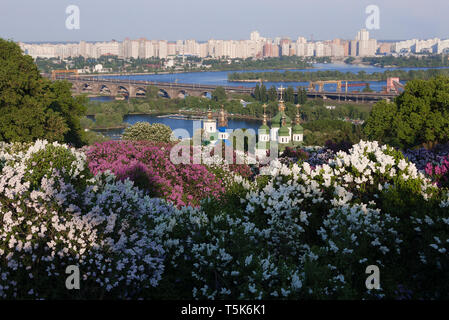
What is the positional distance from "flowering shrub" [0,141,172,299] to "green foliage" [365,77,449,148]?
16817mm

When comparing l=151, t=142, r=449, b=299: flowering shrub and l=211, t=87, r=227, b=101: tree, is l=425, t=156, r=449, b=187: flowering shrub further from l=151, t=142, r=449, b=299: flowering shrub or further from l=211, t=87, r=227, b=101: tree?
l=211, t=87, r=227, b=101: tree

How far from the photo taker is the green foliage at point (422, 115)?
2028 centimetres

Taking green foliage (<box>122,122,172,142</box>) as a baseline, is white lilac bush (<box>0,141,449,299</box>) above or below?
above

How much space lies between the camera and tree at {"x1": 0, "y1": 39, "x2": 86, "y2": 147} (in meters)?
14.9

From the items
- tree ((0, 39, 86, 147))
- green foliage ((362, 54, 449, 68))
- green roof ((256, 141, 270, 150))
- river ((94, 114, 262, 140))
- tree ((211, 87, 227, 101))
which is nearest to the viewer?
tree ((0, 39, 86, 147))

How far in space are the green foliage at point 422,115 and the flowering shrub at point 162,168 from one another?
12.1 metres

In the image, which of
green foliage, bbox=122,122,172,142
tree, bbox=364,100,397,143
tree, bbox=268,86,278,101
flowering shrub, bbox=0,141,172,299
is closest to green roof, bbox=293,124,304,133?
tree, bbox=364,100,397,143

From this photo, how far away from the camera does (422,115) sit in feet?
67.4

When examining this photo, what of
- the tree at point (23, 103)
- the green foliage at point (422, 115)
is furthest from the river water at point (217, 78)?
the tree at point (23, 103)

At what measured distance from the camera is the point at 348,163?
19.8ft

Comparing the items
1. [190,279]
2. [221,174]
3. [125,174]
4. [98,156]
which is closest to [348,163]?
[190,279]

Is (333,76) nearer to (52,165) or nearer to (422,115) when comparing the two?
(422,115)

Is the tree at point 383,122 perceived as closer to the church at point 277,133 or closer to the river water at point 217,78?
the church at point 277,133
